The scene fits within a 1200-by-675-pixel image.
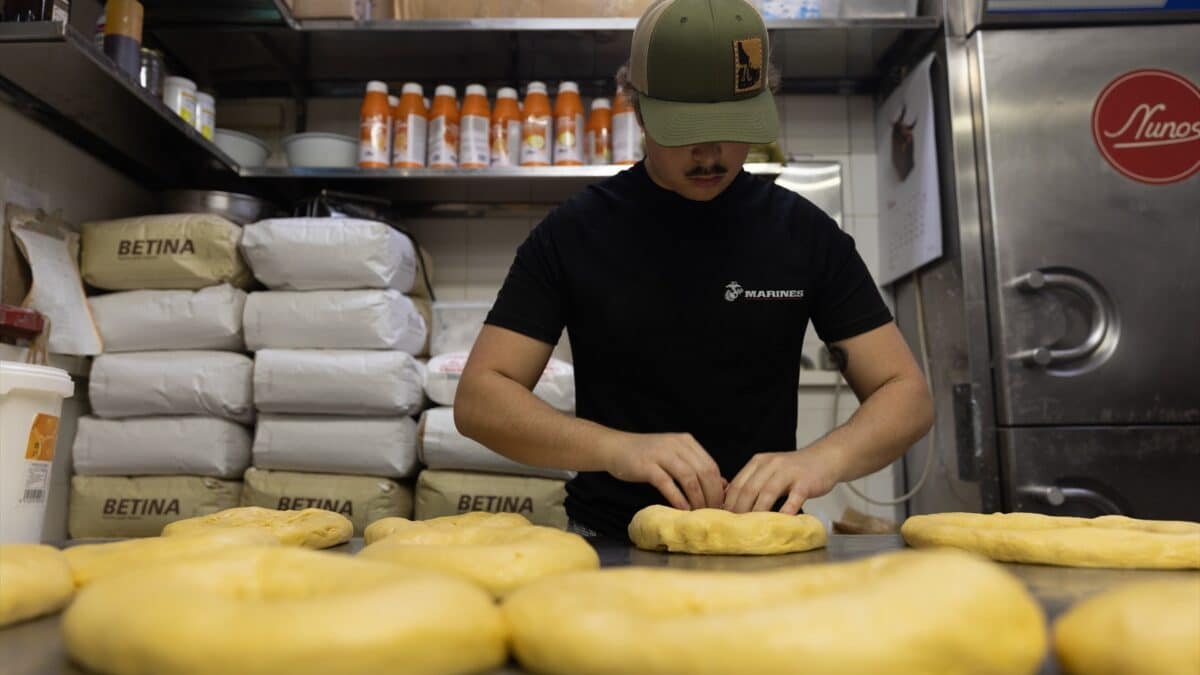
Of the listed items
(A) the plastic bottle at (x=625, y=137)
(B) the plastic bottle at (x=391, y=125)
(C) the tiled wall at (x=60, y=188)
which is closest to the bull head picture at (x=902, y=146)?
(A) the plastic bottle at (x=625, y=137)

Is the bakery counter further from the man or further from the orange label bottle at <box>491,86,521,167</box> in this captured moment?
the orange label bottle at <box>491,86,521,167</box>

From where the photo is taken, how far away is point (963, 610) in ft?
1.61

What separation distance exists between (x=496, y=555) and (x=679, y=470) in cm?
49

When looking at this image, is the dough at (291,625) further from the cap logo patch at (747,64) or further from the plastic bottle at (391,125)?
the plastic bottle at (391,125)

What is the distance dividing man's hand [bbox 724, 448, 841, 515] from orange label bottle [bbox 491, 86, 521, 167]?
1.52 metres

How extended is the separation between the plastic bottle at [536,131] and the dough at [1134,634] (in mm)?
2102

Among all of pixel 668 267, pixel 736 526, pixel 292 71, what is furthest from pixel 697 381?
pixel 292 71

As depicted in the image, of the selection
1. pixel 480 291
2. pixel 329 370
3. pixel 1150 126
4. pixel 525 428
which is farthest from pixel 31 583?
pixel 1150 126

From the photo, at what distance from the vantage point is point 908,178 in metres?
2.57

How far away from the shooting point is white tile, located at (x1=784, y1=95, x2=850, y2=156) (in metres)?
2.83

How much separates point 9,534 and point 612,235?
3.26 ft

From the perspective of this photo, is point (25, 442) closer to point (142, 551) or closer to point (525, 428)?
point (142, 551)

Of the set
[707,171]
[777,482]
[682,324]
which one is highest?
[707,171]

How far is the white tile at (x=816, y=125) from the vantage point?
2.83 metres
